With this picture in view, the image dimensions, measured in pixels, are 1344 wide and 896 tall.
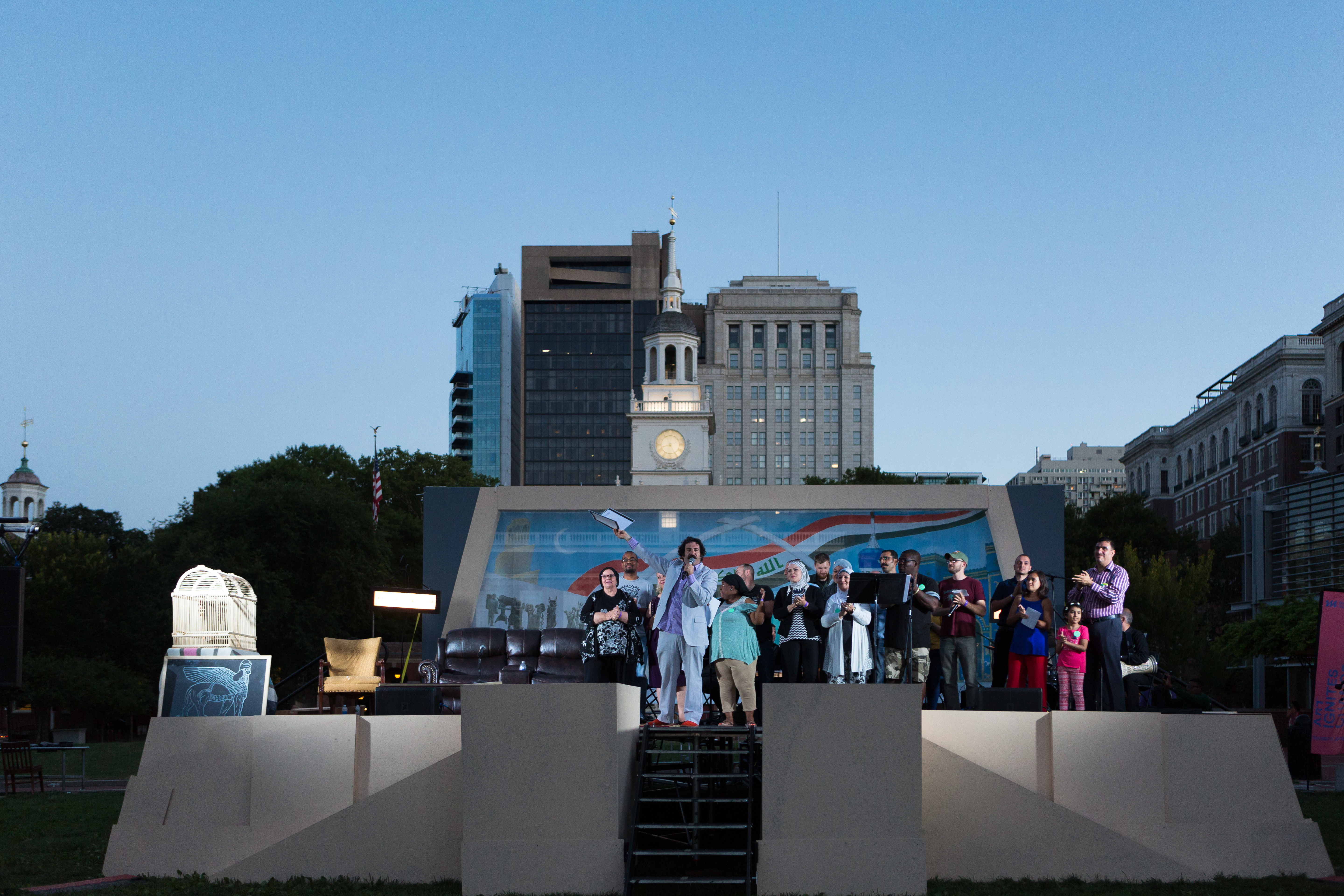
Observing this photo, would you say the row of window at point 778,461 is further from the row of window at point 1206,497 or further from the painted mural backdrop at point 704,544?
the painted mural backdrop at point 704,544

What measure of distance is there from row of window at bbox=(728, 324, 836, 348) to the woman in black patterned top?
392 ft

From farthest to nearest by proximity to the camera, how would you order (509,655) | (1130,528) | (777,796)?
(1130,528) → (509,655) → (777,796)

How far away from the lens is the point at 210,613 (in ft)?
41.8

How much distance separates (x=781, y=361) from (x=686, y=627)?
120m

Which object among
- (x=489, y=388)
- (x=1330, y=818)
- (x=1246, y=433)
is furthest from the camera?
(x=489, y=388)

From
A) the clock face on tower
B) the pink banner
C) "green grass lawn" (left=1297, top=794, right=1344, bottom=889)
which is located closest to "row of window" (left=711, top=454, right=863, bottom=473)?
the clock face on tower

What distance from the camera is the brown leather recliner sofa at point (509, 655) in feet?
51.1

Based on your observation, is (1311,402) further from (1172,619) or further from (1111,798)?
(1111,798)

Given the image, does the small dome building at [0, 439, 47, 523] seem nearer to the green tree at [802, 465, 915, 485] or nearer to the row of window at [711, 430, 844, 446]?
the green tree at [802, 465, 915, 485]

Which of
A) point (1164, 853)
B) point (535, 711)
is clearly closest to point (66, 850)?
point (535, 711)

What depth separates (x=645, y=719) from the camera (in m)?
12.5

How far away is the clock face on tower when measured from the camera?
56.0 meters

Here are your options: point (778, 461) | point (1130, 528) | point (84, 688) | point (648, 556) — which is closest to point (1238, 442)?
point (1130, 528)

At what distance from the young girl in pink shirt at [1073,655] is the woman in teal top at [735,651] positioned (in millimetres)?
2514
